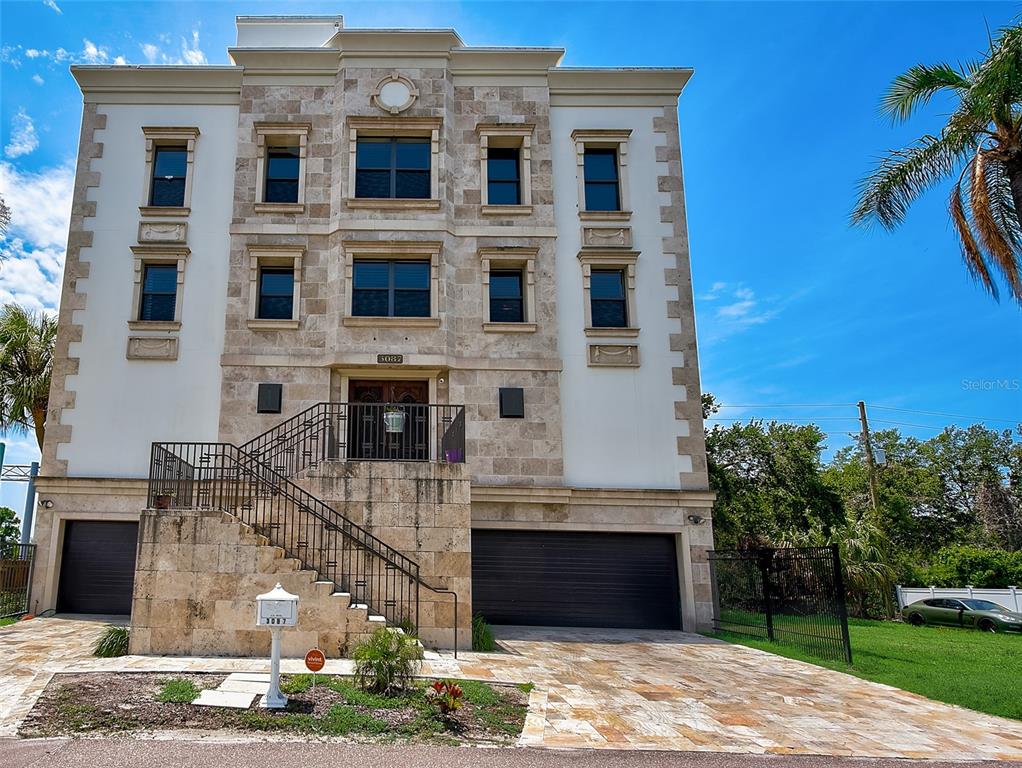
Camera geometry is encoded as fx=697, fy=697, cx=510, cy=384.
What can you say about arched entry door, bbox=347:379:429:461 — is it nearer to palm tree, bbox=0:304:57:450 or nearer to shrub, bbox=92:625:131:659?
shrub, bbox=92:625:131:659

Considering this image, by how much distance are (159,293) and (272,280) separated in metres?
2.72

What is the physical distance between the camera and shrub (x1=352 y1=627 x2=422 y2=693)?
8.30m

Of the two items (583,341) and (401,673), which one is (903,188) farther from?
(401,673)

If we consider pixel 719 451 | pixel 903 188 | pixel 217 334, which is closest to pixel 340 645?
pixel 217 334

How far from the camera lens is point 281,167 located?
18.2m

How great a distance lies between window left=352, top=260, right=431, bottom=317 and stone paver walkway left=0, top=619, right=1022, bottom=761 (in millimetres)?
8212

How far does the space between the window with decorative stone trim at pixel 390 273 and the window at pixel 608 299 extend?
397cm

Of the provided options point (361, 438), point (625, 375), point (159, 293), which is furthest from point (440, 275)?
point (159, 293)

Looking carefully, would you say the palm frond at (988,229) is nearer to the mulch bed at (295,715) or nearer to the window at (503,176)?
the window at (503,176)

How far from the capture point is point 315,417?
14883mm

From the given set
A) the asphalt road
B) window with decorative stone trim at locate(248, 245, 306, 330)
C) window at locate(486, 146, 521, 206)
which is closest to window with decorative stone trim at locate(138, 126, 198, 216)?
window with decorative stone trim at locate(248, 245, 306, 330)

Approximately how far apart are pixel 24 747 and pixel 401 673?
3.77m

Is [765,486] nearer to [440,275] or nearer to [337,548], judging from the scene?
[440,275]

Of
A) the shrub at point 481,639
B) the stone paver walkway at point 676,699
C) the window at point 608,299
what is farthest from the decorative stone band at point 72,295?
the window at point 608,299
